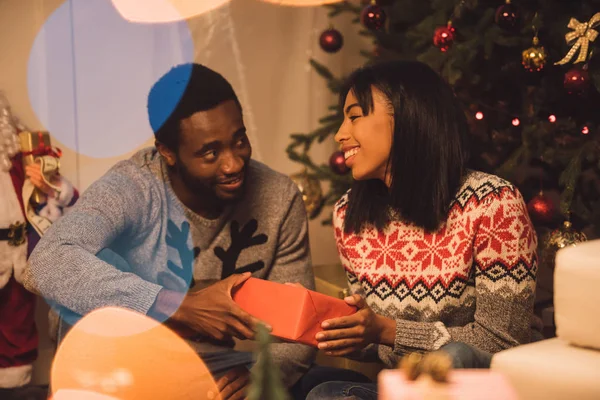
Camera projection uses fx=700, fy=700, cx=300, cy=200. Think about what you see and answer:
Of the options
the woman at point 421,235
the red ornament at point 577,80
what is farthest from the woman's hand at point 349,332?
the red ornament at point 577,80

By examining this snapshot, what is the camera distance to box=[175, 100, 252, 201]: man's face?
1959mm

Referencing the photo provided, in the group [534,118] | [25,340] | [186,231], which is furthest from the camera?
[25,340]

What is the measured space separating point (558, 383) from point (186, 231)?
50.6 inches

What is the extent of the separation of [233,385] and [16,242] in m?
1.26

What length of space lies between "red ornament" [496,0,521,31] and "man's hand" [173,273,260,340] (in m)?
1.17

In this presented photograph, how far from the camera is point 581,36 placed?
2035 millimetres

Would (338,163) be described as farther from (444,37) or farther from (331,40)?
(444,37)

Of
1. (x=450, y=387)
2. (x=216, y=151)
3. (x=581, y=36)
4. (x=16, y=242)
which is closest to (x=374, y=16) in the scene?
(x=581, y=36)

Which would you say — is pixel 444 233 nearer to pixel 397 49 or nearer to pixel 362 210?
pixel 362 210

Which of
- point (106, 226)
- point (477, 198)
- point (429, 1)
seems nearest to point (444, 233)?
point (477, 198)

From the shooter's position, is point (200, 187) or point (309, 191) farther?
point (309, 191)

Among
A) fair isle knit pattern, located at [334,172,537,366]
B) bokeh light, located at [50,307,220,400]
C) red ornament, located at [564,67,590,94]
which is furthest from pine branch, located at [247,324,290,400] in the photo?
red ornament, located at [564,67,590,94]

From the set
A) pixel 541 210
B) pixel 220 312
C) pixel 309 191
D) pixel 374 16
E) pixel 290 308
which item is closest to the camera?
pixel 290 308

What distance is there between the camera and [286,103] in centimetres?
355
